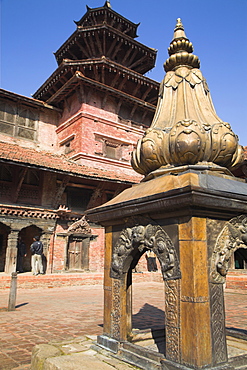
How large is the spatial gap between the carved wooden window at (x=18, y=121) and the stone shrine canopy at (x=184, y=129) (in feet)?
53.7

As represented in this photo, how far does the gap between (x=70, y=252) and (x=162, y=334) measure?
43.3 ft

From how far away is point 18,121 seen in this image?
19.0 meters

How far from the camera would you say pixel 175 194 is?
2.62m

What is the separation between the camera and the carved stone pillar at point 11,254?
563 inches

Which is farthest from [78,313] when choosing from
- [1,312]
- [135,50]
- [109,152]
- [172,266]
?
[135,50]

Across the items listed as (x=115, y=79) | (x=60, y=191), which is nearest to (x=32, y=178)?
(x=60, y=191)

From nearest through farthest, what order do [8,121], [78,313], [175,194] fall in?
[175,194] < [78,313] < [8,121]

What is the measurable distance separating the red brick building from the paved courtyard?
215 inches

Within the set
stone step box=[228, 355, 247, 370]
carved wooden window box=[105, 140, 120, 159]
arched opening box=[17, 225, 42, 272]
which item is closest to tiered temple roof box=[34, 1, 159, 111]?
carved wooden window box=[105, 140, 120, 159]

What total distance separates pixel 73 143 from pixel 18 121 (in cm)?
374

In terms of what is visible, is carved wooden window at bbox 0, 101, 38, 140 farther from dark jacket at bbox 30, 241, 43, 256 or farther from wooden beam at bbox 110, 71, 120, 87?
dark jacket at bbox 30, 241, 43, 256

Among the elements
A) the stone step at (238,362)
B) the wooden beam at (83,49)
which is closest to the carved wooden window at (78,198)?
the wooden beam at (83,49)

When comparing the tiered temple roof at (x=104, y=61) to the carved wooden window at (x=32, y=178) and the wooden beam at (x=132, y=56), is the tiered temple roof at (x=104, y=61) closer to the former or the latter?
the wooden beam at (x=132, y=56)

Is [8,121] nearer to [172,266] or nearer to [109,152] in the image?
[109,152]
